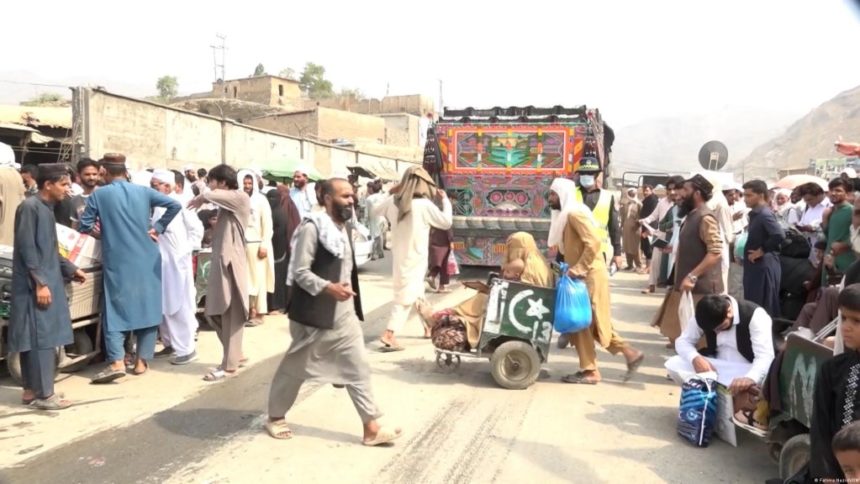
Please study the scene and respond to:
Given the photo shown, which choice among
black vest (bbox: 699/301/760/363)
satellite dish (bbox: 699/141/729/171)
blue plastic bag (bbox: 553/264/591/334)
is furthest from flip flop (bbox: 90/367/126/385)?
satellite dish (bbox: 699/141/729/171)

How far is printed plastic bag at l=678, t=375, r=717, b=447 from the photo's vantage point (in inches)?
167

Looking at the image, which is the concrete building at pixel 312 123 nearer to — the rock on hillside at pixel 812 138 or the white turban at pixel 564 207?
the white turban at pixel 564 207

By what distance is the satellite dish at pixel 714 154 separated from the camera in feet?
39.3

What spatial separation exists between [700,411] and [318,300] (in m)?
2.60

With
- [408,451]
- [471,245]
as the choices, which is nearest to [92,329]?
[408,451]

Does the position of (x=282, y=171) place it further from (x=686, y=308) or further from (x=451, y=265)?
(x=686, y=308)

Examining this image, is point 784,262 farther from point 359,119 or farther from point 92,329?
point 359,119

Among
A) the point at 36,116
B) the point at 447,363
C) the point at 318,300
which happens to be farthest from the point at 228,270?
the point at 36,116

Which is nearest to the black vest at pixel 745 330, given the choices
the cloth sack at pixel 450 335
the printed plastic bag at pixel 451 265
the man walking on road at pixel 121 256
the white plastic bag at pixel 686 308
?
the white plastic bag at pixel 686 308

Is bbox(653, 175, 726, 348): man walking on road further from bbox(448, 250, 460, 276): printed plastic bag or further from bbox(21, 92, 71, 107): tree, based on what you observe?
bbox(21, 92, 71, 107): tree

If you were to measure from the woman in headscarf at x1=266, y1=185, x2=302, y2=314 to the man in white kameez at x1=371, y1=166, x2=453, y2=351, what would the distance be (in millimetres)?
2393

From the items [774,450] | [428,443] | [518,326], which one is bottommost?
[428,443]

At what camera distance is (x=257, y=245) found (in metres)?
7.79

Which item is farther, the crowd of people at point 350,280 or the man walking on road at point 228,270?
the man walking on road at point 228,270
